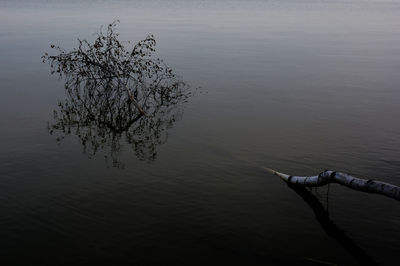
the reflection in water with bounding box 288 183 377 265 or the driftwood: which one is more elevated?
the driftwood

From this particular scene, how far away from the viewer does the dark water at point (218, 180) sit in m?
10.8

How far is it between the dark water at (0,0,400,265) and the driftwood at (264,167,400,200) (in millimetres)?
454

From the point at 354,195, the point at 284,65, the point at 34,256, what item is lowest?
the point at 34,256

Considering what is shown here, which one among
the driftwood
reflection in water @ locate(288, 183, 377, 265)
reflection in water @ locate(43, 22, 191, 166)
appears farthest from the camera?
reflection in water @ locate(43, 22, 191, 166)

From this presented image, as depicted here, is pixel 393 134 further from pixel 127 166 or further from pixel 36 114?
pixel 36 114

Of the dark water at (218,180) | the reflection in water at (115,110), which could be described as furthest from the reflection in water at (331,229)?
the reflection in water at (115,110)

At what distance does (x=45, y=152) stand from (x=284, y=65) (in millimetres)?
22914

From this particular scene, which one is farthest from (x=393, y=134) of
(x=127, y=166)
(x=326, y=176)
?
(x=127, y=166)

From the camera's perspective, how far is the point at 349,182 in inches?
426

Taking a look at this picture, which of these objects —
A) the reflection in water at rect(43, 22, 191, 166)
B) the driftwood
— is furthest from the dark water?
the reflection in water at rect(43, 22, 191, 166)

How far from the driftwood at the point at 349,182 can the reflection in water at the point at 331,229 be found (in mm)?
416

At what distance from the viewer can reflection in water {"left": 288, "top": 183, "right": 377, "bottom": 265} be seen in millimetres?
10531

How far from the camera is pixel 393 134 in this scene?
63.6 ft

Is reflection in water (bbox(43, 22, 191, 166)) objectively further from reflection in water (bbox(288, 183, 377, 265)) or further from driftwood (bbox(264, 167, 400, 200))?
reflection in water (bbox(288, 183, 377, 265))
